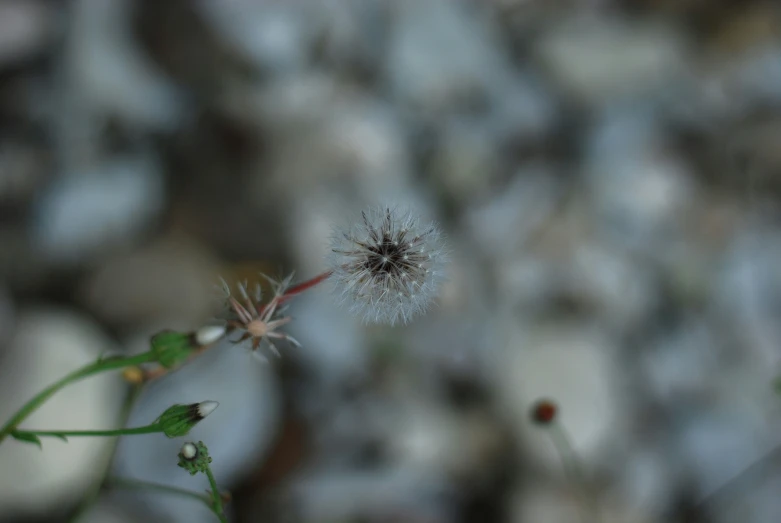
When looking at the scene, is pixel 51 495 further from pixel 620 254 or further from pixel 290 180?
pixel 620 254

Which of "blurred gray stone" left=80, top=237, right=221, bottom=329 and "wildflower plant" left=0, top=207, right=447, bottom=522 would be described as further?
"blurred gray stone" left=80, top=237, right=221, bottom=329

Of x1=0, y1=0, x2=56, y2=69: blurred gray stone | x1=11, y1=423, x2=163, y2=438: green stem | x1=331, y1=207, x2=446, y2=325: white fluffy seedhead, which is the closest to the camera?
x1=11, y1=423, x2=163, y2=438: green stem

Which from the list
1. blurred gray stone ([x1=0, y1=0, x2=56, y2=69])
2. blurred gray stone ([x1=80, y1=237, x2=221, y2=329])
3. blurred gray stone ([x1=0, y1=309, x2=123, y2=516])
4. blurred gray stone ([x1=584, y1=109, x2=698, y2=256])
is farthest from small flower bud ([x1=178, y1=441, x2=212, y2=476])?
blurred gray stone ([x1=584, y1=109, x2=698, y2=256])

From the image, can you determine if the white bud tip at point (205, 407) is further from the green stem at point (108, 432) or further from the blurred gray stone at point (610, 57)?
the blurred gray stone at point (610, 57)

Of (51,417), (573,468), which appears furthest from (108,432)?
(573,468)

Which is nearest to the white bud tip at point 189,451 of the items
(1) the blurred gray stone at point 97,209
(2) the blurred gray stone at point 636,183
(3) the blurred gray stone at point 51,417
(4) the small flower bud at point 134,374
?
(4) the small flower bud at point 134,374

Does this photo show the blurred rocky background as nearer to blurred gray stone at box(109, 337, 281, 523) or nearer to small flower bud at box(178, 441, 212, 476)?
blurred gray stone at box(109, 337, 281, 523)
